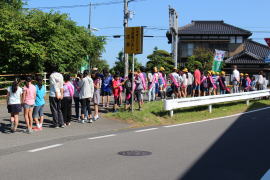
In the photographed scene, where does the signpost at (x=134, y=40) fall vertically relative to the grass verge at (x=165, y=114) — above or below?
above

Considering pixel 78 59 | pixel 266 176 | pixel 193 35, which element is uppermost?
pixel 193 35

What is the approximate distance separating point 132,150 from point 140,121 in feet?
16.2

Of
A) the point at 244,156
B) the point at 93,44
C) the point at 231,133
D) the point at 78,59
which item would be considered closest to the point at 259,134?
the point at 231,133

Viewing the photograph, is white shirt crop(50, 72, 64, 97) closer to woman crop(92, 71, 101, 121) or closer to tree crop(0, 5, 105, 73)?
woman crop(92, 71, 101, 121)

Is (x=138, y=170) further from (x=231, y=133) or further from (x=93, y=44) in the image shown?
(x=93, y=44)

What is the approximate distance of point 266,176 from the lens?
20.5 ft

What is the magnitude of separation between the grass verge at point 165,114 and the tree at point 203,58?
1160 inches

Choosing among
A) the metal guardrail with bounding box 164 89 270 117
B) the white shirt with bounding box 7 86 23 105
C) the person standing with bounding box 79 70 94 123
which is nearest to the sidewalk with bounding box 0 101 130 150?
the person standing with bounding box 79 70 94 123

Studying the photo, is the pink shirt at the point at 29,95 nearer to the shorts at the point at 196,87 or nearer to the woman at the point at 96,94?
the woman at the point at 96,94

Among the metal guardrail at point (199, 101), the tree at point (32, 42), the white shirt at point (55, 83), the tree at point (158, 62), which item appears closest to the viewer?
the white shirt at point (55, 83)

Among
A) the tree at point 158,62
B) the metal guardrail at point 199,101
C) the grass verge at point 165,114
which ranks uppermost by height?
the tree at point 158,62

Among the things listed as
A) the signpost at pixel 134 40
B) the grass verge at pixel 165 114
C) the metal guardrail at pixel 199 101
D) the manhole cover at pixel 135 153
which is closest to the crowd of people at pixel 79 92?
the grass verge at pixel 165 114

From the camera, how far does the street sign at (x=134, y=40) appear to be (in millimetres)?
13777

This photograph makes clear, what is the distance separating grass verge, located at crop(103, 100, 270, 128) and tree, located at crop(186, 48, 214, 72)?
29463 millimetres
